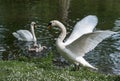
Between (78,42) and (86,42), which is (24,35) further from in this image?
(86,42)

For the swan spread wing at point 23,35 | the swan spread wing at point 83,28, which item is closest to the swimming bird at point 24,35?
the swan spread wing at point 23,35

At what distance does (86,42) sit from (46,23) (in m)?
21.4

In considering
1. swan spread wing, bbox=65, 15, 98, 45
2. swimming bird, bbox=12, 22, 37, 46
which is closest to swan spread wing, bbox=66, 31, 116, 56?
swan spread wing, bbox=65, 15, 98, 45

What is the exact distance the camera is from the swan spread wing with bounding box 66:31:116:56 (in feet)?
42.8

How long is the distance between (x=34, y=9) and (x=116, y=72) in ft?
83.1

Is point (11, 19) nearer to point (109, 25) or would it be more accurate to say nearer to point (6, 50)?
point (109, 25)

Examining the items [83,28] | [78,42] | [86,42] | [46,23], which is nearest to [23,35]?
[46,23]

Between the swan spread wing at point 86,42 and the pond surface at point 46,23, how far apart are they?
736cm

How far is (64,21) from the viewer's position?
124ft

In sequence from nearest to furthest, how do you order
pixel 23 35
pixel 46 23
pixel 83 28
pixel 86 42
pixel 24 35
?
pixel 86 42 → pixel 83 28 → pixel 23 35 → pixel 24 35 → pixel 46 23

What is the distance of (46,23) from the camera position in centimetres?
3516

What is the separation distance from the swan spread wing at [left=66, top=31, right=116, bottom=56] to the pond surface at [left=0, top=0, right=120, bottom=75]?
736cm

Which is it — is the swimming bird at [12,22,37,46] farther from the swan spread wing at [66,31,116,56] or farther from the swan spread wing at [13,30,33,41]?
the swan spread wing at [66,31,116,56]

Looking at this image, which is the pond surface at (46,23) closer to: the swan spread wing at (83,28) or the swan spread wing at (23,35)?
the swan spread wing at (23,35)
